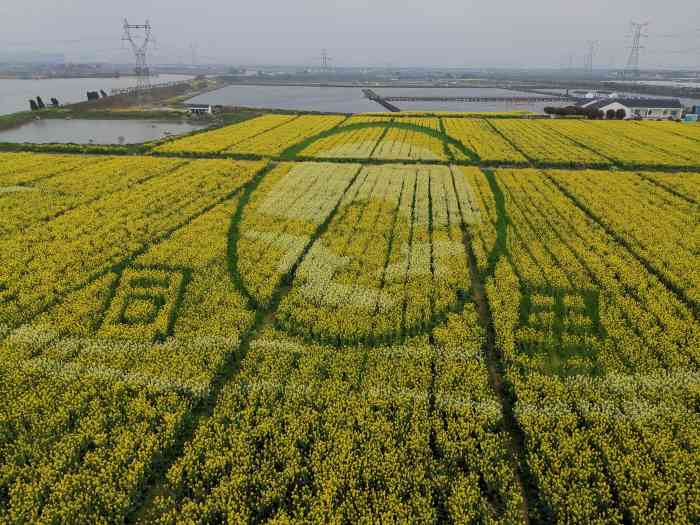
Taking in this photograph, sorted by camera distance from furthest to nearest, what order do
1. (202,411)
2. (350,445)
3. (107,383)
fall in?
(107,383)
(202,411)
(350,445)

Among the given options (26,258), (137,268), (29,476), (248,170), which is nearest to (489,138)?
(248,170)

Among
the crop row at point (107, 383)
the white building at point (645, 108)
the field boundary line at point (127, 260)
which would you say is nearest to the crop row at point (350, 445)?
the crop row at point (107, 383)

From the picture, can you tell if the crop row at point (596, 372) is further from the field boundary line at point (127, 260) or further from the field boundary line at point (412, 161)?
the field boundary line at point (412, 161)

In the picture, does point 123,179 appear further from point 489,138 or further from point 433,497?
point 489,138

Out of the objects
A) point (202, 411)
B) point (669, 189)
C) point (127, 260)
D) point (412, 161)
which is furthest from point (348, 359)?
point (669, 189)

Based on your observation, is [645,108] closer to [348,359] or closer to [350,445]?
[348,359]
